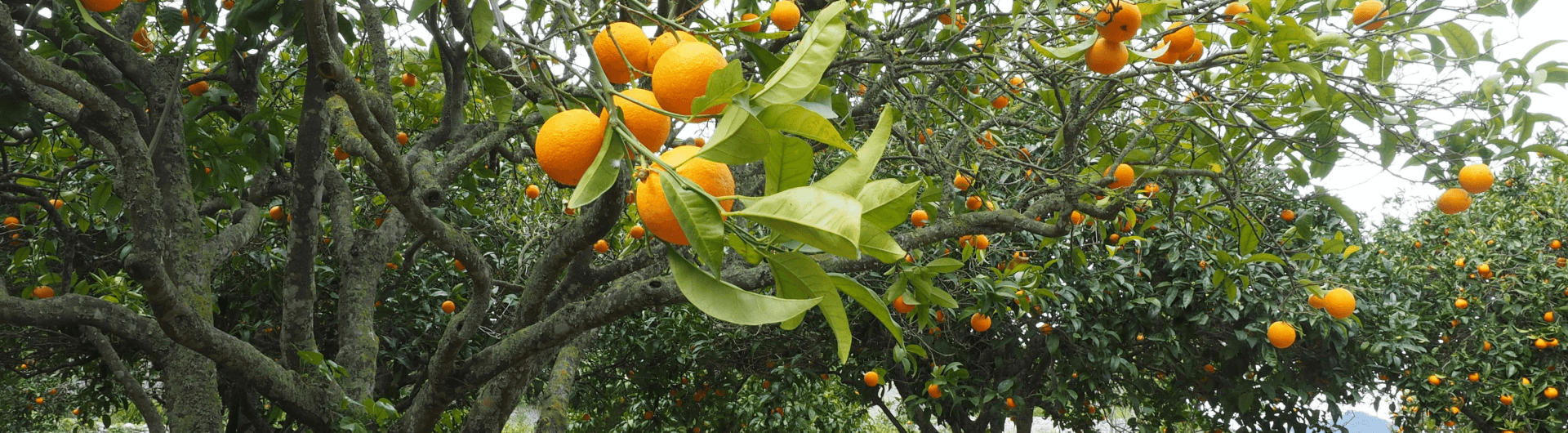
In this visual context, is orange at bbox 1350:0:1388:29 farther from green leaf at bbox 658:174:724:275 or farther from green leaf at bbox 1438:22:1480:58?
green leaf at bbox 658:174:724:275

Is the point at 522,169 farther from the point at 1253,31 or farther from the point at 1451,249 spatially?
the point at 1451,249

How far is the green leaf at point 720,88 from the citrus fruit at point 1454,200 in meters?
2.04

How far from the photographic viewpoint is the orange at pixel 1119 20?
137 cm

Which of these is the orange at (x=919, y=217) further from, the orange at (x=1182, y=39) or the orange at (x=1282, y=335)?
the orange at (x=1182, y=39)

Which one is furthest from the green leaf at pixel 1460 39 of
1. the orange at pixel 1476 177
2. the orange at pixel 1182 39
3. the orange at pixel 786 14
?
the orange at pixel 786 14

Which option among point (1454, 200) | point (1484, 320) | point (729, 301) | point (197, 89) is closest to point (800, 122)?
point (729, 301)

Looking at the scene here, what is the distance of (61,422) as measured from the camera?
10.5 m

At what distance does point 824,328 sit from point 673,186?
17.0ft

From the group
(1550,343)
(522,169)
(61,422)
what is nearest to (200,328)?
(522,169)

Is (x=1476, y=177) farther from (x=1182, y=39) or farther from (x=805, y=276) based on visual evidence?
(x=805, y=276)

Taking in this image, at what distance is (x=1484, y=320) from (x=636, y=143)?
7.06m

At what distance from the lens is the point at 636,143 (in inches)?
22.0

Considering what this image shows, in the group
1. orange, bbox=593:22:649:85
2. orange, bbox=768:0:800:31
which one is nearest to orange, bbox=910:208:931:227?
orange, bbox=768:0:800:31

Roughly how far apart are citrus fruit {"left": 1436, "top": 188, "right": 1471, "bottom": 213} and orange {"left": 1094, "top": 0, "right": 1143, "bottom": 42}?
3.59 ft
